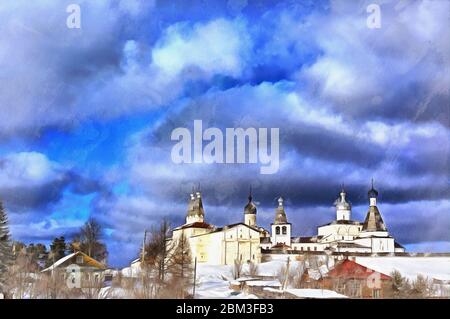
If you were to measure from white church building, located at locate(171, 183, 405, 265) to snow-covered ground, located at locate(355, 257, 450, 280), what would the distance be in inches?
9.0

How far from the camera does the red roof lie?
1185 centimetres

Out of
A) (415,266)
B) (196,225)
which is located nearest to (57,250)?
(196,225)

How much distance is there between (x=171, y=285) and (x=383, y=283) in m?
3.77

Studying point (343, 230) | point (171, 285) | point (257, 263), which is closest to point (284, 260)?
point (257, 263)

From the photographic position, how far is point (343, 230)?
519 inches

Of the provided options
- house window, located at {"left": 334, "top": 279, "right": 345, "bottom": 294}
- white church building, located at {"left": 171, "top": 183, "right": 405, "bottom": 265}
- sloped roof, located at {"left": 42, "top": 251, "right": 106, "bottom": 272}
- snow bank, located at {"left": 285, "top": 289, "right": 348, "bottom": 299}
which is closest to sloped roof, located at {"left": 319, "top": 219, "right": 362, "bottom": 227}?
white church building, located at {"left": 171, "top": 183, "right": 405, "bottom": 265}

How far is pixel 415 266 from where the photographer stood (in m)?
12.0

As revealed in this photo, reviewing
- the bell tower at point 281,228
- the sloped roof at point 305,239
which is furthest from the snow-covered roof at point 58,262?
the sloped roof at point 305,239

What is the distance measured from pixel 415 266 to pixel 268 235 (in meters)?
2.73

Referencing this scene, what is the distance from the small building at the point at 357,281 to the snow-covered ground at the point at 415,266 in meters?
0.40

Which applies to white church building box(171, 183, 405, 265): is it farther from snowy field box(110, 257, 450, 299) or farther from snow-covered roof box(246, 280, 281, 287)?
snow-covered roof box(246, 280, 281, 287)

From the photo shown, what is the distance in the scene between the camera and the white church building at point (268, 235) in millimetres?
11549

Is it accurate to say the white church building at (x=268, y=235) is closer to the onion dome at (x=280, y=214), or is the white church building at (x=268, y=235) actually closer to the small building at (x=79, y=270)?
the onion dome at (x=280, y=214)

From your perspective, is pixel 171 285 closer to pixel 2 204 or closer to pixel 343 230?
pixel 2 204
